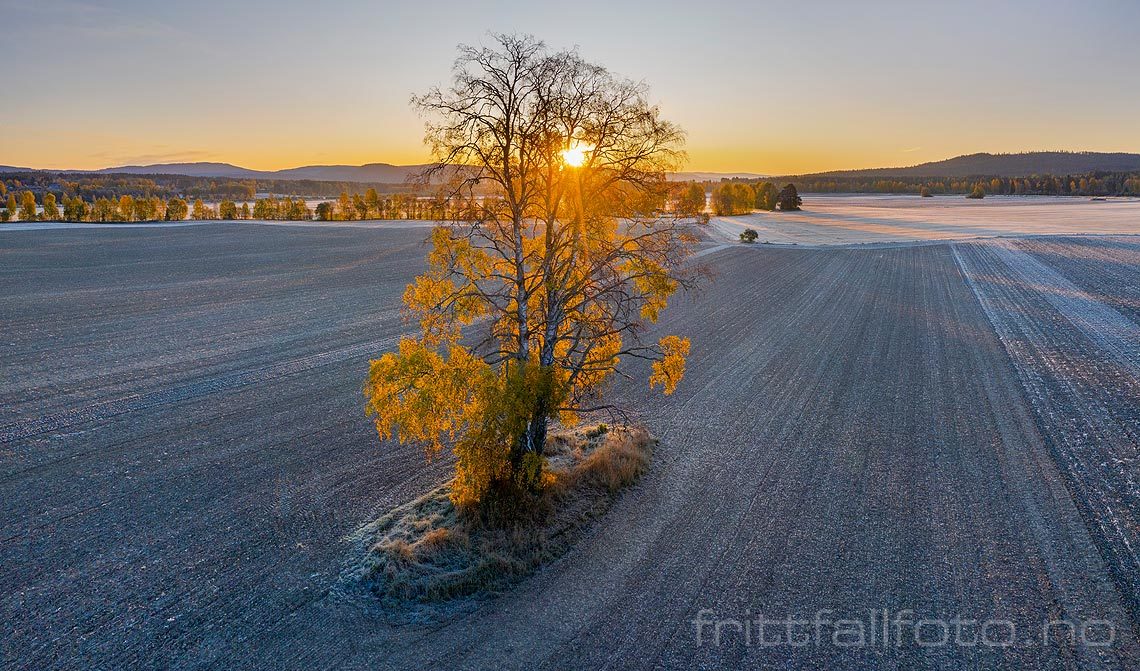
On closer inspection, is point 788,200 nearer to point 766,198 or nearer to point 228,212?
point 766,198

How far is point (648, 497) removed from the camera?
15938 mm

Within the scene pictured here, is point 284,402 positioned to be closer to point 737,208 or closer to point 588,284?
point 588,284

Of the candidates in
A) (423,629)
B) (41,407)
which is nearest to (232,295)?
(41,407)

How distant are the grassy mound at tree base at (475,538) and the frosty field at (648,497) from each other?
529 mm

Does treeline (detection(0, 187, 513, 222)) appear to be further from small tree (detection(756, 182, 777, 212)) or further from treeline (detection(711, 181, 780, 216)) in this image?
small tree (detection(756, 182, 777, 212))

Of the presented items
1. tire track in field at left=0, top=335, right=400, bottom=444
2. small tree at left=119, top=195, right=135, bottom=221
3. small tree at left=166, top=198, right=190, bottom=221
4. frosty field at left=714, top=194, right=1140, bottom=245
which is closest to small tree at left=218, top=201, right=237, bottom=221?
small tree at left=166, top=198, right=190, bottom=221

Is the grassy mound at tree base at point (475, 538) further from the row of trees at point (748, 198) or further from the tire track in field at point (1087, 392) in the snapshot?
the row of trees at point (748, 198)

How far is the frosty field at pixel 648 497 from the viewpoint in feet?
35.3

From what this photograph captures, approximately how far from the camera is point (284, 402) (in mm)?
22500

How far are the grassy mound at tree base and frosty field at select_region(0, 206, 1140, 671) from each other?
1.74 ft

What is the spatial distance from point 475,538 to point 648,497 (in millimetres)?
4741

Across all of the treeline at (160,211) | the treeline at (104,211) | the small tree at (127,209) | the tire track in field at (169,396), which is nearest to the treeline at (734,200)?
the treeline at (160,211)

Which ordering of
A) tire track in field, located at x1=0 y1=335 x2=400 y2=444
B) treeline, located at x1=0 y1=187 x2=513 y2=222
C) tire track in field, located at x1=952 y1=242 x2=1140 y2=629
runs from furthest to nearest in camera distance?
treeline, located at x1=0 y1=187 x2=513 y2=222
tire track in field, located at x1=0 y1=335 x2=400 y2=444
tire track in field, located at x1=952 y1=242 x2=1140 y2=629

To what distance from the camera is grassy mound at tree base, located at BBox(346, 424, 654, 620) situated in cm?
1214
